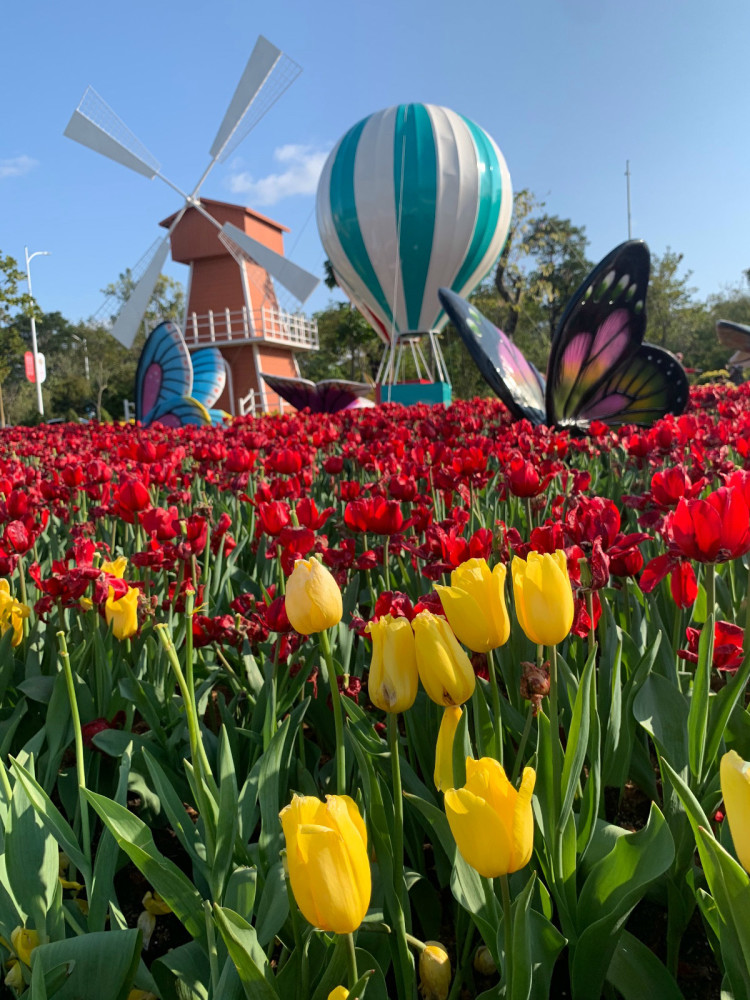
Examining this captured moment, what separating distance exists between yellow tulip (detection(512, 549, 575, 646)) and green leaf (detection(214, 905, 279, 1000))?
0.46 metres

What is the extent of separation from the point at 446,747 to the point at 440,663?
0.40ft

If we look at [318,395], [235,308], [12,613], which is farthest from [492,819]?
[235,308]

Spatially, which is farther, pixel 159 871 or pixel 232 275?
pixel 232 275

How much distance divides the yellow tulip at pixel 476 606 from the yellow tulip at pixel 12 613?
3.96ft

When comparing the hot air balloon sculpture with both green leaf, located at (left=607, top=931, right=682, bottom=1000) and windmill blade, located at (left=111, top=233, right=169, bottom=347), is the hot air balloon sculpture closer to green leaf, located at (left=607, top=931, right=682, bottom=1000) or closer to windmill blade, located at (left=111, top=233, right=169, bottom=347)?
windmill blade, located at (left=111, top=233, right=169, bottom=347)

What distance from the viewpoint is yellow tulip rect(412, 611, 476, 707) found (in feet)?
2.71

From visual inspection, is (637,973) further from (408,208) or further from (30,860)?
(408,208)

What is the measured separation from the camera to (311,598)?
0.99 metres

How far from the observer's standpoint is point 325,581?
1.00m

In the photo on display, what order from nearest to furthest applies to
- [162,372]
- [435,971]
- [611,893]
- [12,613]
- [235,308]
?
[435,971] → [611,893] → [12,613] → [162,372] → [235,308]

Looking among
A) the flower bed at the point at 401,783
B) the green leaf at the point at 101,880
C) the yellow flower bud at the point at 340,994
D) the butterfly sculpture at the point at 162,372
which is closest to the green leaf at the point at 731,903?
the flower bed at the point at 401,783

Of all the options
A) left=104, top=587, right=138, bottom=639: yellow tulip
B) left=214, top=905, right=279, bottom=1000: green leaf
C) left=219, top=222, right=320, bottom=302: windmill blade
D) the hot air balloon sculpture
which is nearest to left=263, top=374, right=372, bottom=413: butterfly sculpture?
the hot air balloon sculpture

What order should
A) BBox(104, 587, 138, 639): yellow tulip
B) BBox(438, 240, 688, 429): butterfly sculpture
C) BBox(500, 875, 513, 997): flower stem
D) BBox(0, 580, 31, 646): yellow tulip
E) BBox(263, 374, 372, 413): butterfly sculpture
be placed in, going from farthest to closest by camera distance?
1. BBox(263, 374, 372, 413): butterfly sculpture
2. BBox(438, 240, 688, 429): butterfly sculpture
3. BBox(0, 580, 31, 646): yellow tulip
4. BBox(104, 587, 138, 639): yellow tulip
5. BBox(500, 875, 513, 997): flower stem

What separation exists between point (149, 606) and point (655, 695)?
1.06 m
